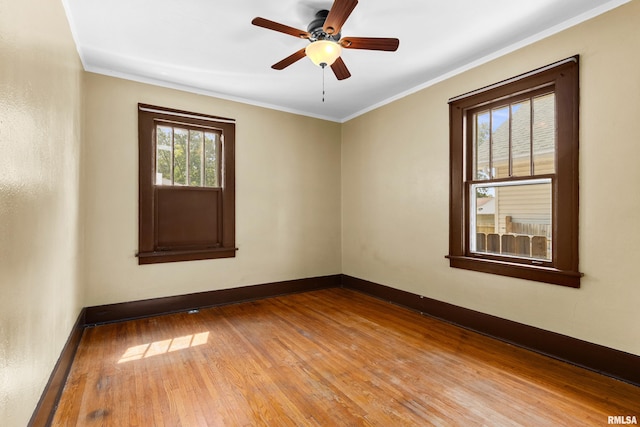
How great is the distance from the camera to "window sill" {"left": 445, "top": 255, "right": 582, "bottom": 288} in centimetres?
266

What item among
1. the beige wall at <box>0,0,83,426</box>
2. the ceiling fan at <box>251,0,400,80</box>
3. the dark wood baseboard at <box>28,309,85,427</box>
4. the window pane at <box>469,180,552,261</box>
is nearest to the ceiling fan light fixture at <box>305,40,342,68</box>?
the ceiling fan at <box>251,0,400,80</box>

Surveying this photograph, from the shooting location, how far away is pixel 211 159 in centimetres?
434

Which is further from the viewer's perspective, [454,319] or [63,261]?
[454,319]

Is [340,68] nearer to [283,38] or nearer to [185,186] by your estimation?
[283,38]

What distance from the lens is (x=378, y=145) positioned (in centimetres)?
466

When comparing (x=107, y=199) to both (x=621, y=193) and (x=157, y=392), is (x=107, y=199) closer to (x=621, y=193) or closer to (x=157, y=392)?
(x=157, y=392)

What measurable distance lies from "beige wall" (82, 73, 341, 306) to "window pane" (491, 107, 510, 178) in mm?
2566

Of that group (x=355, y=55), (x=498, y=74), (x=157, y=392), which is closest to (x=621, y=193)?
(x=498, y=74)

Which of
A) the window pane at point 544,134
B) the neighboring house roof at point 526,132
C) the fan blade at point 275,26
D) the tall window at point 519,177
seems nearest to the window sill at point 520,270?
the tall window at point 519,177

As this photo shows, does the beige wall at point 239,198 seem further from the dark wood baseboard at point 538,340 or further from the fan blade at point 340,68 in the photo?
the fan blade at point 340,68

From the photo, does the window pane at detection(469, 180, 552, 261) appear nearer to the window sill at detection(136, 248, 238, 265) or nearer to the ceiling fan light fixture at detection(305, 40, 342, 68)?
the ceiling fan light fixture at detection(305, 40, 342, 68)

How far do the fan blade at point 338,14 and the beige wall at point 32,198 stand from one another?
1647mm

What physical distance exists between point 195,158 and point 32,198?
8.66 feet

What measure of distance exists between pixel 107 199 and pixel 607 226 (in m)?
4.81
